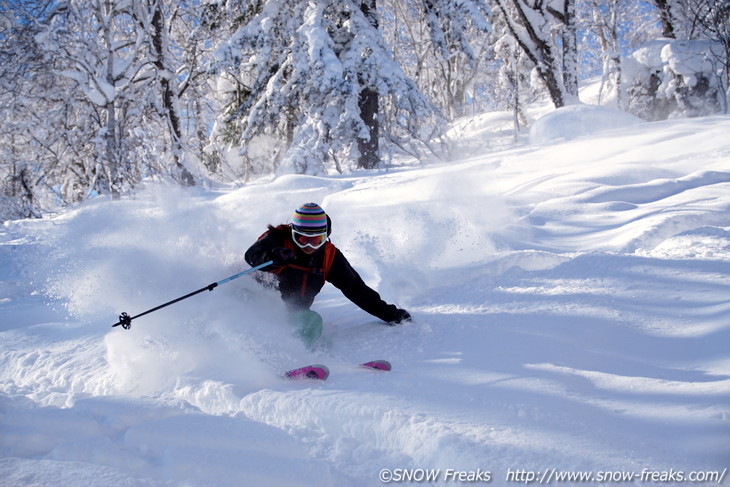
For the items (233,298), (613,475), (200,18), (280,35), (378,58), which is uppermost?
(200,18)

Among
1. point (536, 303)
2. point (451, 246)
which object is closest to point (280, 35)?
point (451, 246)

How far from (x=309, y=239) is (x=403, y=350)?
38.9 inches

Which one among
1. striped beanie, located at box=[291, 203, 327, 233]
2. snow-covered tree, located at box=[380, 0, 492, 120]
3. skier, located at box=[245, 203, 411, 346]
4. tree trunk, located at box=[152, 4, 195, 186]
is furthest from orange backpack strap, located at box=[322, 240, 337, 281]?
tree trunk, located at box=[152, 4, 195, 186]

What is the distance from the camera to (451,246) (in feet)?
14.8

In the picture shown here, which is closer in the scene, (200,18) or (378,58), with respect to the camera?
(378,58)

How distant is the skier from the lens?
10.5 ft

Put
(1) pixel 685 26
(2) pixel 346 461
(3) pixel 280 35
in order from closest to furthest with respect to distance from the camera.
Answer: (2) pixel 346 461 → (3) pixel 280 35 → (1) pixel 685 26

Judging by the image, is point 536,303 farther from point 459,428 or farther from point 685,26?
point 685,26

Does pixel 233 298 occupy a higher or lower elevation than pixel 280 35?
lower

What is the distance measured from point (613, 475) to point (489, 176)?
20.6 feet

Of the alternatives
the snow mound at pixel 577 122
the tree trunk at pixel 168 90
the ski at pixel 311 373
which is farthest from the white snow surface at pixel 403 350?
the tree trunk at pixel 168 90

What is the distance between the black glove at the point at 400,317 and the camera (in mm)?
3311

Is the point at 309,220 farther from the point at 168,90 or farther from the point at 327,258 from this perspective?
the point at 168,90

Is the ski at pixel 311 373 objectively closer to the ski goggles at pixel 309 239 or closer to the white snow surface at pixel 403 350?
the white snow surface at pixel 403 350
